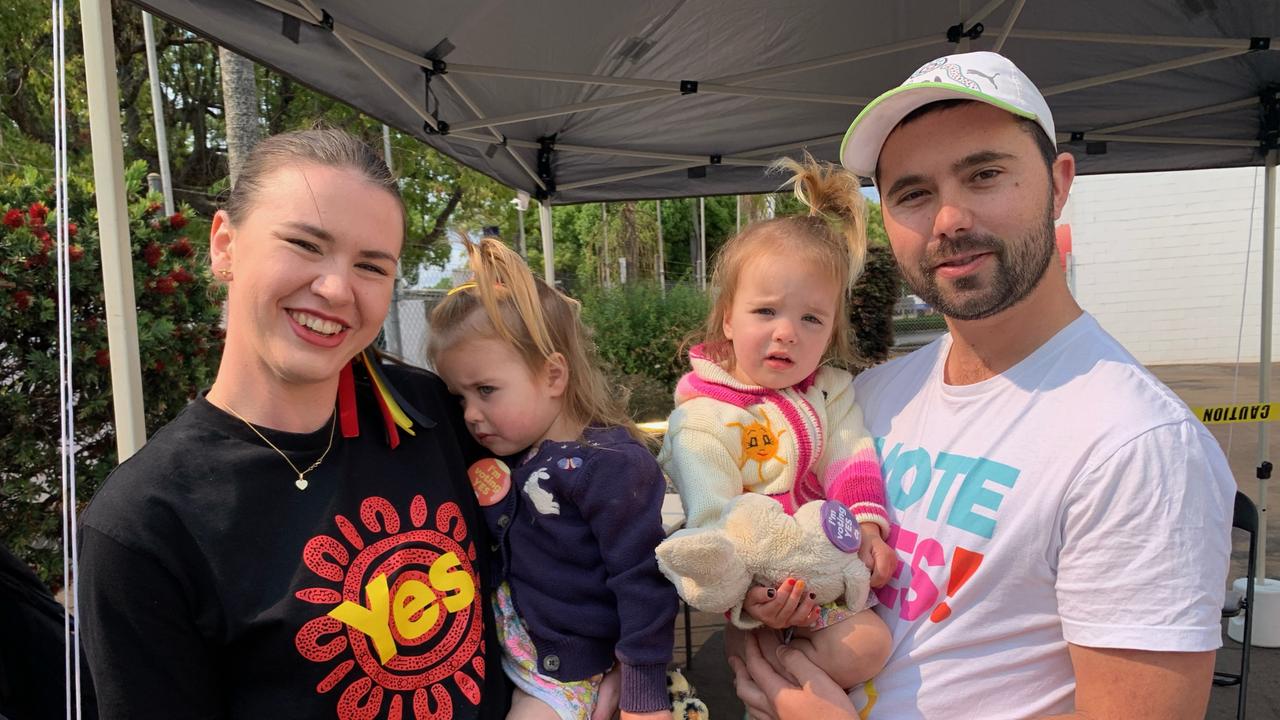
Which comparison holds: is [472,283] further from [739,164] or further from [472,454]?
[739,164]

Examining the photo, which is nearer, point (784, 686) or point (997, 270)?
point (997, 270)

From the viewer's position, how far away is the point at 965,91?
1415 millimetres

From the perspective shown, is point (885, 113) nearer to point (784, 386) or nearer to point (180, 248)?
point (784, 386)

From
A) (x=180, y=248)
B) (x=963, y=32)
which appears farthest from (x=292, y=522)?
(x=180, y=248)

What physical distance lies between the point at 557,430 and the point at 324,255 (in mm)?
739

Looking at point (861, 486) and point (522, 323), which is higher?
point (522, 323)

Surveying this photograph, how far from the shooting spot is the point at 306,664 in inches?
51.6

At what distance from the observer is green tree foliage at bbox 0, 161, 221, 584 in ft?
13.8

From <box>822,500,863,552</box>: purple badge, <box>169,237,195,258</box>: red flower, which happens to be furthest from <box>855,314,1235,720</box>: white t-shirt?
<box>169,237,195,258</box>: red flower

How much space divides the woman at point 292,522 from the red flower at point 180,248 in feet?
14.0

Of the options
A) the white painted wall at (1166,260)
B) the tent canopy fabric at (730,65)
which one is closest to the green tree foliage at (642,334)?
the white painted wall at (1166,260)

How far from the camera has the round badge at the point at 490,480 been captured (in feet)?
5.81

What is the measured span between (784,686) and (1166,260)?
51.5ft

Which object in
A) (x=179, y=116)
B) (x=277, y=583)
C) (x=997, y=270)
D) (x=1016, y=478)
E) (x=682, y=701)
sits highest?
(x=179, y=116)
